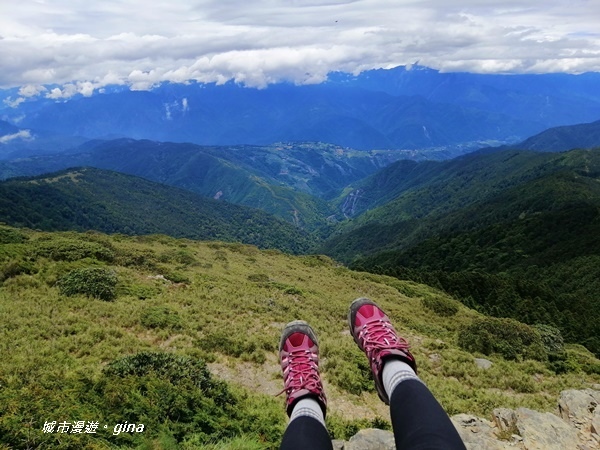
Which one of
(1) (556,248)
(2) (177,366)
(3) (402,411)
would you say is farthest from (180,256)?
(1) (556,248)

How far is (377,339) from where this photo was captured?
6555 millimetres

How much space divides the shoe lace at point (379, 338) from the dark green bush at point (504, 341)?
1578cm

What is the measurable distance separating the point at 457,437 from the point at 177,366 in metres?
7.52

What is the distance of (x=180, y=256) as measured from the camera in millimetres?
34750

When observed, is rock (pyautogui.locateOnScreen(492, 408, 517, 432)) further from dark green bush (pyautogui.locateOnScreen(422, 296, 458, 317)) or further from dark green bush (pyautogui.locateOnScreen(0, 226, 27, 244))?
dark green bush (pyautogui.locateOnScreen(0, 226, 27, 244))

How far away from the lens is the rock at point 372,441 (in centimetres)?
721

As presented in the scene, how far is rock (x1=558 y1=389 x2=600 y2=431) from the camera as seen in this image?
372 inches

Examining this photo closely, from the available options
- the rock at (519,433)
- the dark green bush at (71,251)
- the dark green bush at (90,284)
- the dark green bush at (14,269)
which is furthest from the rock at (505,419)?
the dark green bush at (71,251)

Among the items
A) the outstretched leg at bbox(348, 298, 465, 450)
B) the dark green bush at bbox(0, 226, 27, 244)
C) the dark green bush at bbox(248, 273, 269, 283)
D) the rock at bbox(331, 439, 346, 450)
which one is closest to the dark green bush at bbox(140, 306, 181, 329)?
the rock at bbox(331, 439, 346, 450)

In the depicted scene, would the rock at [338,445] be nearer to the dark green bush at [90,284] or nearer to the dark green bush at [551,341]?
the dark green bush at [90,284]

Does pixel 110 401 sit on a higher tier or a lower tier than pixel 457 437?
lower

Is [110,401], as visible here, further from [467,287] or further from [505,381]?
[467,287]

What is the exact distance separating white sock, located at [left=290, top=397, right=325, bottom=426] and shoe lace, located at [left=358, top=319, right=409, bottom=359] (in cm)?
131

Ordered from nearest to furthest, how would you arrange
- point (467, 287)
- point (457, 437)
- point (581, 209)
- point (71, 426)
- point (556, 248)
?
point (457, 437) → point (71, 426) → point (467, 287) → point (556, 248) → point (581, 209)
